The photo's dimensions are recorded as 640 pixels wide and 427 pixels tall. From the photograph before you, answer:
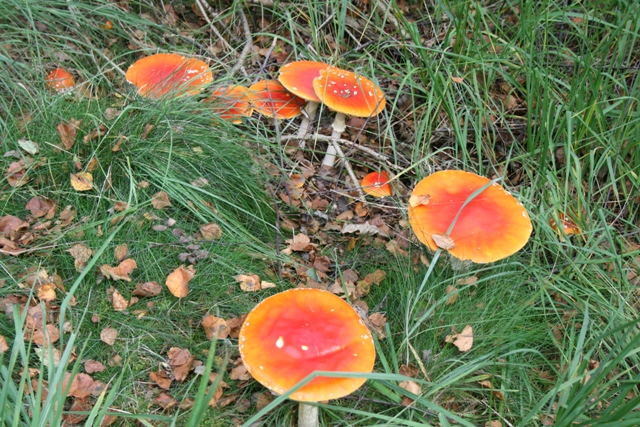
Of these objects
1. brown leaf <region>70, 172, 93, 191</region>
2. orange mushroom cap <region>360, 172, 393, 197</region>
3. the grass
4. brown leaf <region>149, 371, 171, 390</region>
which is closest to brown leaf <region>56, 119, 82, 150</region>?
the grass

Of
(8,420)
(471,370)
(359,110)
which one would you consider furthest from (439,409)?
(359,110)

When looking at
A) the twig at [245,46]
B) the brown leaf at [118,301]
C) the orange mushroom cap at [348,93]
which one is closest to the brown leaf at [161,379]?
the brown leaf at [118,301]

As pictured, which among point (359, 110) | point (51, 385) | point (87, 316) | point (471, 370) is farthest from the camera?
point (359, 110)

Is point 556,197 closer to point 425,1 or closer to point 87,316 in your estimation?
point 425,1

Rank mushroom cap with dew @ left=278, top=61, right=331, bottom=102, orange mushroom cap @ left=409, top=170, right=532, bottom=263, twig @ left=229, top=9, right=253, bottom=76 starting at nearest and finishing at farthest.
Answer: orange mushroom cap @ left=409, top=170, right=532, bottom=263
mushroom cap with dew @ left=278, top=61, right=331, bottom=102
twig @ left=229, top=9, right=253, bottom=76

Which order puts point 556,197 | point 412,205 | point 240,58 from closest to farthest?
point 412,205
point 556,197
point 240,58

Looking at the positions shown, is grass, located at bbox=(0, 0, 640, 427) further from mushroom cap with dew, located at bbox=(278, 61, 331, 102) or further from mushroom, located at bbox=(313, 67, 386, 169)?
mushroom cap with dew, located at bbox=(278, 61, 331, 102)
